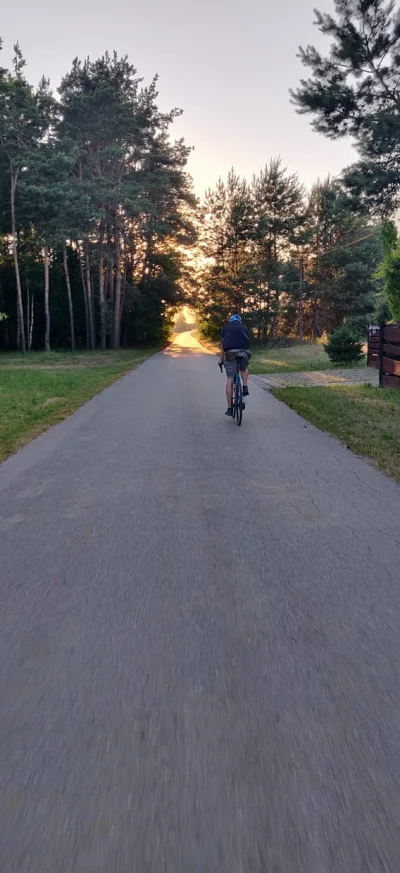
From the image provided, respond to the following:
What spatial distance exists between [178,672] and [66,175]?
33251 mm

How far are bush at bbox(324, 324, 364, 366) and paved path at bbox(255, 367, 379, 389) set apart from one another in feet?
4.82

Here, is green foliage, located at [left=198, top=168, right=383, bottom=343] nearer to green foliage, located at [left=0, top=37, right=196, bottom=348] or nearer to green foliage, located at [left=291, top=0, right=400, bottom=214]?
green foliage, located at [left=0, top=37, right=196, bottom=348]

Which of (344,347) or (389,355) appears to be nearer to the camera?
(389,355)

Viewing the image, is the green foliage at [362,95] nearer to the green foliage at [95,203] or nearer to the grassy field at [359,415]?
the grassy field at [359,415]

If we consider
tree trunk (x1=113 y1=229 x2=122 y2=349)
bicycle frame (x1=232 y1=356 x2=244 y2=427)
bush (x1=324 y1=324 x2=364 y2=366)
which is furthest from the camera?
tree trunk (x1=113 y1=229 x2=122 y2=349)

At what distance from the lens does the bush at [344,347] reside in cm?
2391

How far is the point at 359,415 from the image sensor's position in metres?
11.0

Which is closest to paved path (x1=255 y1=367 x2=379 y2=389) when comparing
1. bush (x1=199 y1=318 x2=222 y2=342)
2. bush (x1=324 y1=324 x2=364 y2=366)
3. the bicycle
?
bush (x1=324 y1=324 x2=364 y2=366)

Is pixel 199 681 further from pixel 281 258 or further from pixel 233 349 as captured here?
pixel 281 258

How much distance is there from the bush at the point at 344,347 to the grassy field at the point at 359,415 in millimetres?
8735

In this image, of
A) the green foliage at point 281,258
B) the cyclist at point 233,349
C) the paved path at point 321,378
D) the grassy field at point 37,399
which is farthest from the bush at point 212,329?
the cyclist at point 233,349

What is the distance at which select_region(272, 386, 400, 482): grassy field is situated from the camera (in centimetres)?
797

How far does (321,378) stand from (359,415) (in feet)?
28.0

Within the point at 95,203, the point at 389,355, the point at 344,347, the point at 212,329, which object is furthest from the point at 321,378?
the point at 212,329
